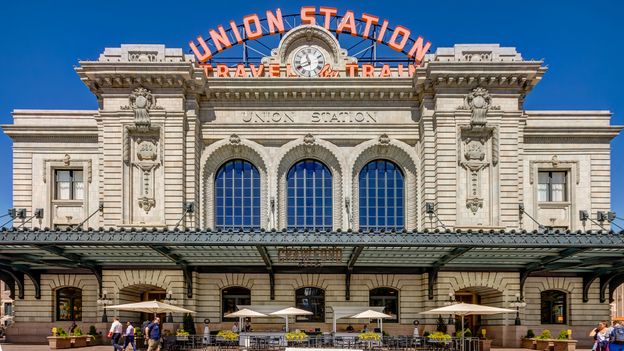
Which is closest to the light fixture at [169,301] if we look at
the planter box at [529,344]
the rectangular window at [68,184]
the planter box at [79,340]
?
the planter box at [79,340]

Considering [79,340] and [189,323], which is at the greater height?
[189,323]

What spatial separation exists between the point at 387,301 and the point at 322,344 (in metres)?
9.05

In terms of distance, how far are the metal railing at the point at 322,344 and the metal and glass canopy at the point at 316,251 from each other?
450 centimetres

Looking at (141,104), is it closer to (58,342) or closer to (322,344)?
(58,342)

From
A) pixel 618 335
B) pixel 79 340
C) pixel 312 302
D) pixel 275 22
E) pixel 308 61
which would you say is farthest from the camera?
pixel 275 22

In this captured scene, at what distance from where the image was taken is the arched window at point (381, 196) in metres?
43.2

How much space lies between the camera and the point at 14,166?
44.2 meters

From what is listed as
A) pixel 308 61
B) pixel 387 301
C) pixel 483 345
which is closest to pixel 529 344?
pixel 483 345

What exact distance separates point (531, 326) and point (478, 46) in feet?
59.2

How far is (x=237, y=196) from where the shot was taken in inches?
1715

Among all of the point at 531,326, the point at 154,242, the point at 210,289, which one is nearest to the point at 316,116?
the point at 210,289

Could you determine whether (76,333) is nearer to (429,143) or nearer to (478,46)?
(429,143)

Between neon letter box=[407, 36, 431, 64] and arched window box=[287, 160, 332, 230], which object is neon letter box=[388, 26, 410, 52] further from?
arched window box=[287, 160, 332, 230]

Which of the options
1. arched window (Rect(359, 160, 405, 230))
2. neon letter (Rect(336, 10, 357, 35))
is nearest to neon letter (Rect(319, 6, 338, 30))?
neon letter (Rect(336, 10, 357, 35))
